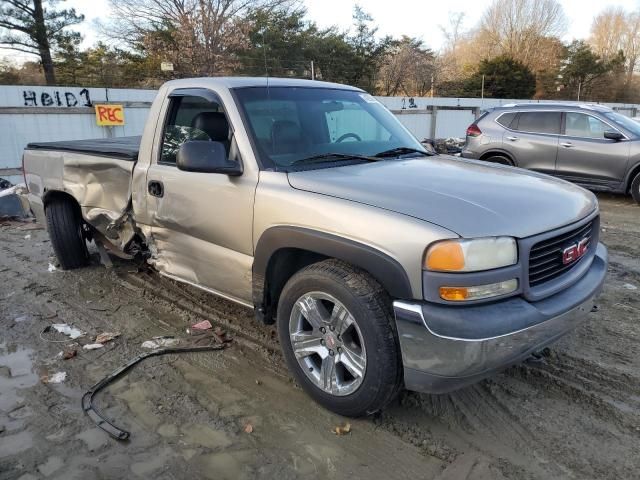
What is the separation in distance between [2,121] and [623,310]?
415 inches

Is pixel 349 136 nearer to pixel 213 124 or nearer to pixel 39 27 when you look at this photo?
pixel 213 124

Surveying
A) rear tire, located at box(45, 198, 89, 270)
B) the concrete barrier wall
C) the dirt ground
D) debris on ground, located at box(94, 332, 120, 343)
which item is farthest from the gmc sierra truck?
the concrete barrier wall

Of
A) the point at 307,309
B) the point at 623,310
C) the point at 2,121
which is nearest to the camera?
the point at 307,309

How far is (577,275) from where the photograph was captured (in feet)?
9.62

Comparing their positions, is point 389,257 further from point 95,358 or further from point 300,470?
point 95,358

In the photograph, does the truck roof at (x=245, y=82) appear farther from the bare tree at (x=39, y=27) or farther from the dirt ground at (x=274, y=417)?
the bare tree at (x=39, y=27)

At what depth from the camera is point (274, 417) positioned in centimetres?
295

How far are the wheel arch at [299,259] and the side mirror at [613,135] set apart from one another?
7864 mm

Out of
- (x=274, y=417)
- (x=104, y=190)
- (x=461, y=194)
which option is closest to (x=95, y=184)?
(x=104, y=190)

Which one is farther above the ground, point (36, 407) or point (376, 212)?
point (376, 212)

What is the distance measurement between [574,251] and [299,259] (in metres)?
1.59

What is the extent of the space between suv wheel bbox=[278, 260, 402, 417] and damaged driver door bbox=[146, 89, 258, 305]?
0.51m

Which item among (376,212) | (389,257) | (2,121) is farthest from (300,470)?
(2,121)

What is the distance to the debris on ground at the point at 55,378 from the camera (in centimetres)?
338
